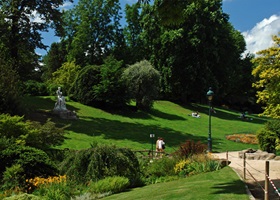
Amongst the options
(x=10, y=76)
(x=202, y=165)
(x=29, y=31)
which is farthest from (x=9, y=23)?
(x=202, y=165)

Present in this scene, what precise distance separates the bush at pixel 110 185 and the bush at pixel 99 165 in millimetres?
697

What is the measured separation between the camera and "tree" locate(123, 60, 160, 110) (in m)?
41.0

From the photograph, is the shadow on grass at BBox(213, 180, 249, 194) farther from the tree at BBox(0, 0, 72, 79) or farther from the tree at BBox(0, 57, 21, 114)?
the tree at BBox(0, 0, 72, 79)

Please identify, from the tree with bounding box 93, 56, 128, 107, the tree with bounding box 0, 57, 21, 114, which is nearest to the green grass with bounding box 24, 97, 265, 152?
the tree with bounding box 93, 56, 128, 107

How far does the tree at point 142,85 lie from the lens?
134ft

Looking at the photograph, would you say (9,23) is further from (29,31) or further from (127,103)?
(127,103)

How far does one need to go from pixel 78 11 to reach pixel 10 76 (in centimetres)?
3683

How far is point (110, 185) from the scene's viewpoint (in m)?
12.9

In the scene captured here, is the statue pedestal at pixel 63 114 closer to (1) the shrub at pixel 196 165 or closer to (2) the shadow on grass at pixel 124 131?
(2) the shadow on grass at pixel 124 131

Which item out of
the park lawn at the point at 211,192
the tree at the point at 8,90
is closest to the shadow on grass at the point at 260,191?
the park lawn at the point at 211,192

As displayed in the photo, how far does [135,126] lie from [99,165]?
749 inches

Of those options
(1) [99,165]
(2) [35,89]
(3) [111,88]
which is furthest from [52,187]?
(2) [35,89]

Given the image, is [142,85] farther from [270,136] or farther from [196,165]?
[196,165]

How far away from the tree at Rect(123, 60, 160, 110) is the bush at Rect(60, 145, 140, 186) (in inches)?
1028
